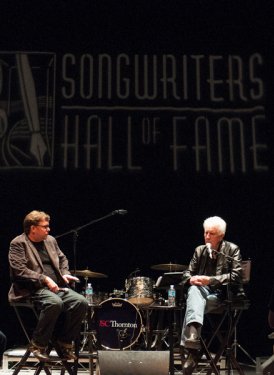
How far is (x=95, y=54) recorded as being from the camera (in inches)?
283

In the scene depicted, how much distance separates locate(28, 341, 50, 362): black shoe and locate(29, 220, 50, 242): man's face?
0.91m

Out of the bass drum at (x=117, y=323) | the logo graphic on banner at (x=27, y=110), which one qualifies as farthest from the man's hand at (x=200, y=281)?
the logo graphic on banner at (x=27, y=110)

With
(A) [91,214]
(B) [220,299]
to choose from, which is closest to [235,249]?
(B) [220,299]

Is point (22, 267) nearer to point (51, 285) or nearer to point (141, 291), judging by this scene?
point (51, 285)

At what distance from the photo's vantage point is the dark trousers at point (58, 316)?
4516mm

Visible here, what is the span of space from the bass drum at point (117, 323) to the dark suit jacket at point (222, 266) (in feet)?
3.85

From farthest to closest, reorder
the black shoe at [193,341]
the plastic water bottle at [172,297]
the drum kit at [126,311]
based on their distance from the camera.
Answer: the drum kit at [126,311], the plastic water bottle at [172,297], the black shoe at [193,341]

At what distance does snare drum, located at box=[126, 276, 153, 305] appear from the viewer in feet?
20.4

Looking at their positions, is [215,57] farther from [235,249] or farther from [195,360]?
[195,360]

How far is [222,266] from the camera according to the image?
17.4 ft

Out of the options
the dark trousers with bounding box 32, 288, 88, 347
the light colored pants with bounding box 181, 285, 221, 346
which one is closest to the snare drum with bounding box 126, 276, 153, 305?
the light colored pants with bounding box 181, 285, 221, 346

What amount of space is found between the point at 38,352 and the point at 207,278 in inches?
57.4

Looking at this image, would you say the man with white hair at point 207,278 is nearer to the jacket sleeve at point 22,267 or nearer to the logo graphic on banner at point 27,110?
the jacket sleeve at point 22,267

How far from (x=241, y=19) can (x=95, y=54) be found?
1.80m
